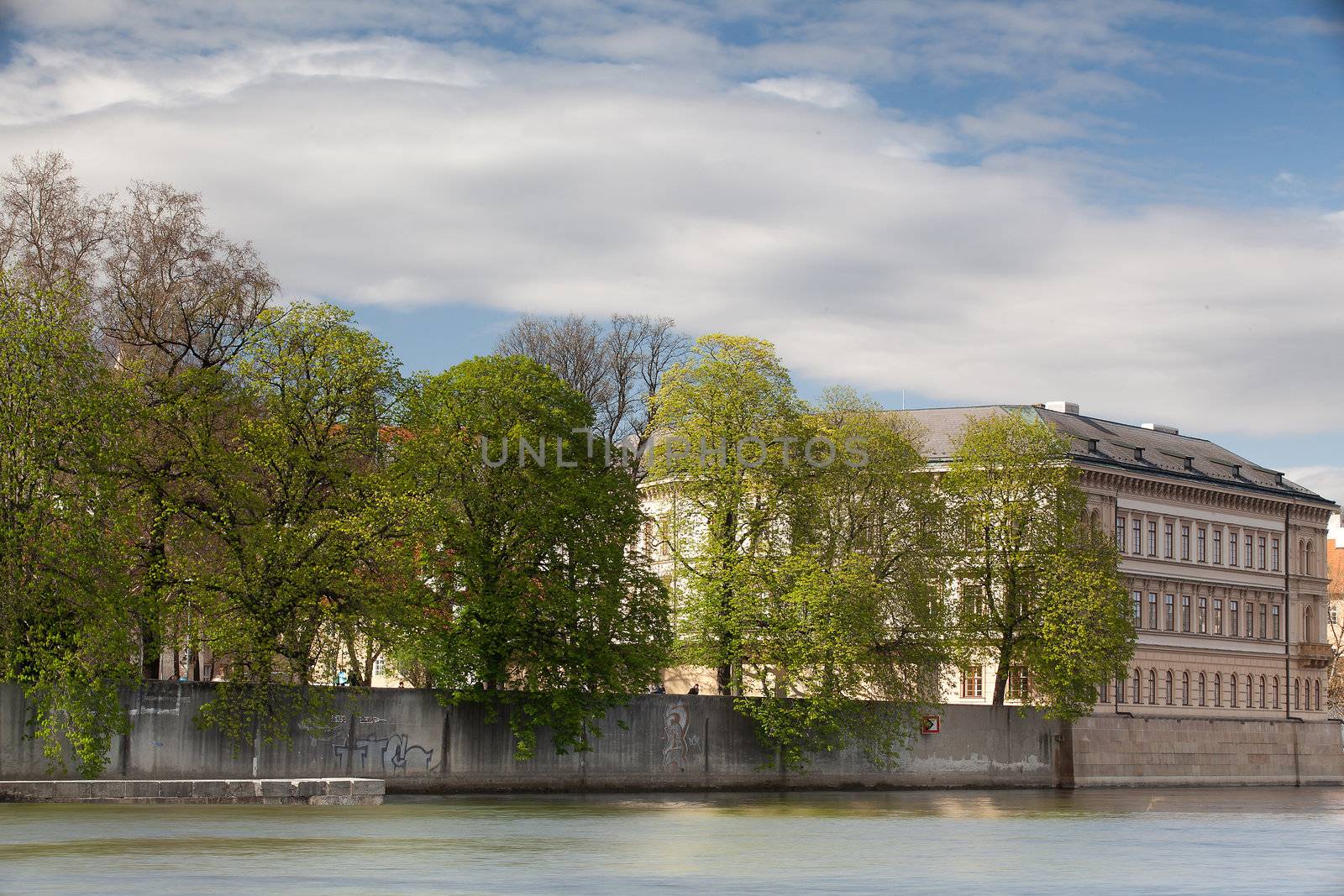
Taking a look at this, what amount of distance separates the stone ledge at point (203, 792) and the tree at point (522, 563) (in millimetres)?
7727

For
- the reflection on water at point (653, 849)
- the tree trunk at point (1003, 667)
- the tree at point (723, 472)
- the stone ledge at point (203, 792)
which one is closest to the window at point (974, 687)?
the tree trunk at point (1003, 667)

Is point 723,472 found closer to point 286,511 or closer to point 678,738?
point 678,738

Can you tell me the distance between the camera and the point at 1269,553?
112 m

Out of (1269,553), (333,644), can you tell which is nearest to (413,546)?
(333,644)

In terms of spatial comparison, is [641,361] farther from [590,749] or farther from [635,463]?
[590,749]

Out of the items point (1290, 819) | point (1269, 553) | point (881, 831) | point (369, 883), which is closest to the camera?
point (369, 883)

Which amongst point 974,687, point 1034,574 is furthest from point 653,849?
point 974,687

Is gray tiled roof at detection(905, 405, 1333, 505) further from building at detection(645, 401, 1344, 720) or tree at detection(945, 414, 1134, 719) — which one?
tree at detection(945, 414, 1134, 719)

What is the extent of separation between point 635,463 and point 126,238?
23.0 meters

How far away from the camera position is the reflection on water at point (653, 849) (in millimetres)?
28281

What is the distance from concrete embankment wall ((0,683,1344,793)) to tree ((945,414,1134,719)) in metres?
3.12

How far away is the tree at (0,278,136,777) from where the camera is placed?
4997 cm

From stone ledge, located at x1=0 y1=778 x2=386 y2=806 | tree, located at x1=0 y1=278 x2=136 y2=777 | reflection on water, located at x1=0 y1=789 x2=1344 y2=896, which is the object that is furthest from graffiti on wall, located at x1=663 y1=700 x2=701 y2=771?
tree, located at x1=0 y1=278 x2=136 y2=777

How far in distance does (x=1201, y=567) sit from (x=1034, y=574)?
30.4 metres
